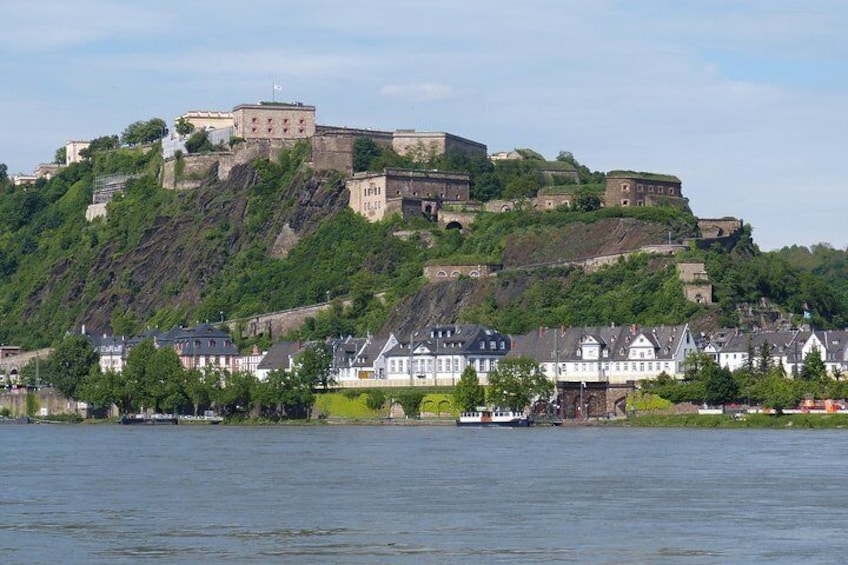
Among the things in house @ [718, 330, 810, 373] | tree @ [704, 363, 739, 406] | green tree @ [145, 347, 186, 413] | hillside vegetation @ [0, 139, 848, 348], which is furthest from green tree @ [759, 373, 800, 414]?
green tree @ [145, 347, 186, 413]

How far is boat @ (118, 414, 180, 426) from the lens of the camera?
105500mm

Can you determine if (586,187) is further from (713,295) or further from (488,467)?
(488,467)

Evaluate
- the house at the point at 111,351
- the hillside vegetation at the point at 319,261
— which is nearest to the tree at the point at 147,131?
the hillside vegetation at the point at 319,261

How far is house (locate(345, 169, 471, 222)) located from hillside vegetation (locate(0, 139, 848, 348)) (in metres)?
1.14

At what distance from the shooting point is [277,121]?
485 ft

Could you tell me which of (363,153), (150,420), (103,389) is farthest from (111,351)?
(363,153)

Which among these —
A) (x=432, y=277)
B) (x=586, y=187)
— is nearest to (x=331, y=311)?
(x=432, y=277)

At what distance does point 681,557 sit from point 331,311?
86765mm

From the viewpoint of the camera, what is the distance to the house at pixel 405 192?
133875 mm

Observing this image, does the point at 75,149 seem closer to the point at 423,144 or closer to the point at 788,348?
the point at 423,144

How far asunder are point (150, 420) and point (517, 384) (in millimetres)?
25122

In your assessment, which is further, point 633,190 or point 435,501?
point 633,190

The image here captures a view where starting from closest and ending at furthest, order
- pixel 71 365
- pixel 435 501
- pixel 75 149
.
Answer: pixel 435 501 < pixel 71 365 < pixel 75 149

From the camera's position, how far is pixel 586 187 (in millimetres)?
131000
